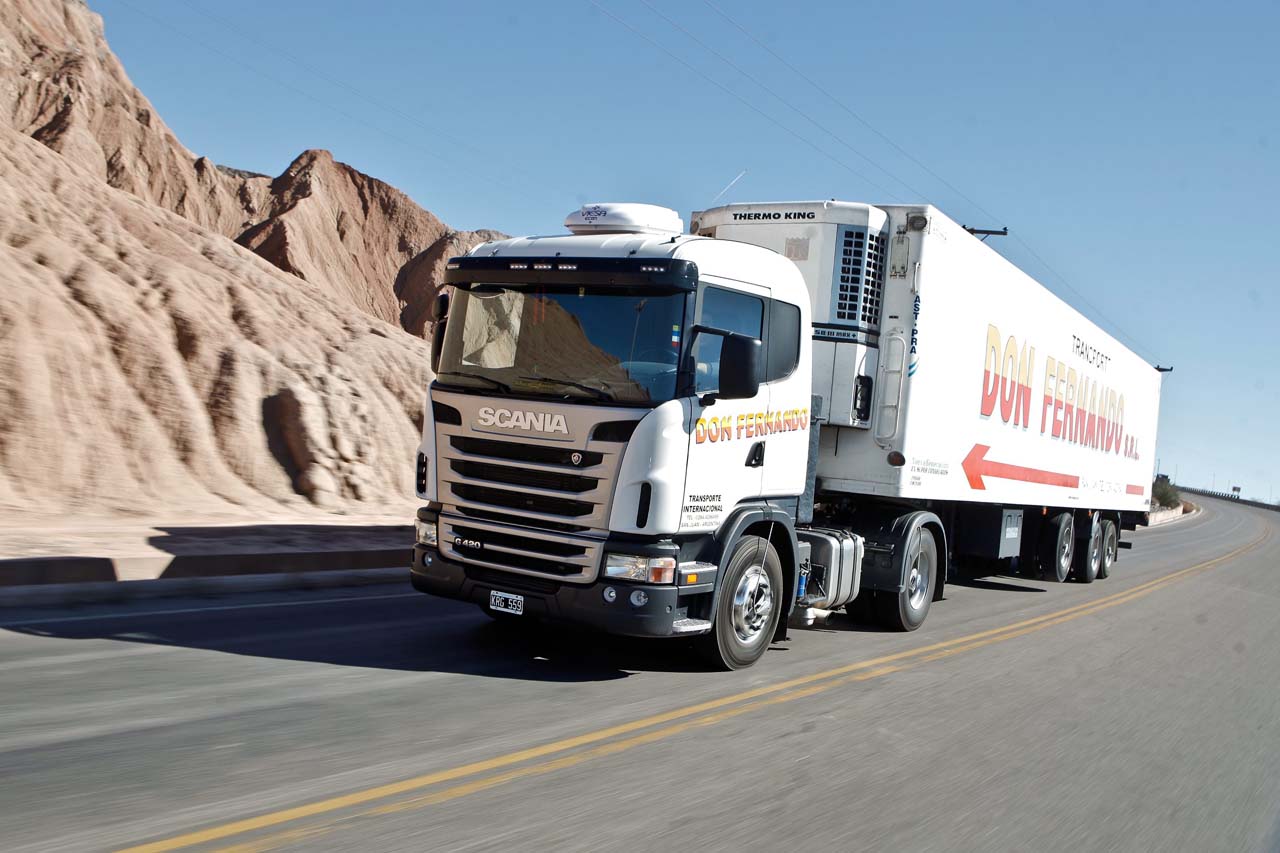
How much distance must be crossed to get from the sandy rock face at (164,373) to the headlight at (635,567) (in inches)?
434

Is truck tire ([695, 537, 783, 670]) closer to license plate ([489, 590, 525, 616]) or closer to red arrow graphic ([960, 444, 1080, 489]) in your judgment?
license plate ([489, 590, 525, 616])

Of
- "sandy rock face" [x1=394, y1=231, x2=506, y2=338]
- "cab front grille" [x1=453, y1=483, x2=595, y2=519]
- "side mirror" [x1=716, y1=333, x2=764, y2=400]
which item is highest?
"sandy rock face" [x1=394, y1=231, x2=506, y2=338]

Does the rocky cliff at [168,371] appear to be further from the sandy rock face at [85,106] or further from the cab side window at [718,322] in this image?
the sandy rock face at [85,106]

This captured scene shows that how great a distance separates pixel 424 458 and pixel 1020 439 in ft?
28.1

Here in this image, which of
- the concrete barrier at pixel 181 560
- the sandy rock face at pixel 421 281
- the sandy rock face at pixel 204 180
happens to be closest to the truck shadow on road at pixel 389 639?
the concrete barrier at pixel 181 560

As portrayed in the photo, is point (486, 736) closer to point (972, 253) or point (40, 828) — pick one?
point (40, 828)

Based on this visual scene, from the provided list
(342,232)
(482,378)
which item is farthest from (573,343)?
(342,232)

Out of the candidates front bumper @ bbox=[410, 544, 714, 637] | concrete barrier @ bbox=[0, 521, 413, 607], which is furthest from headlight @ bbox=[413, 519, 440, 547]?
concrete barrier @ bbox=[0, 521, 413, 607]

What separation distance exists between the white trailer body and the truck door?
2011 mm

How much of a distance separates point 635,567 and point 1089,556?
46.7 ft

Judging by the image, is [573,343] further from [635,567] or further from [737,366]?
[635,567]

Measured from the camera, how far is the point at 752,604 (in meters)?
8.24

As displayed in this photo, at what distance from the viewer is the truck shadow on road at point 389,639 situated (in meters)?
7.71

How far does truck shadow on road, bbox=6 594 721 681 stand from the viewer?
7.71 m
